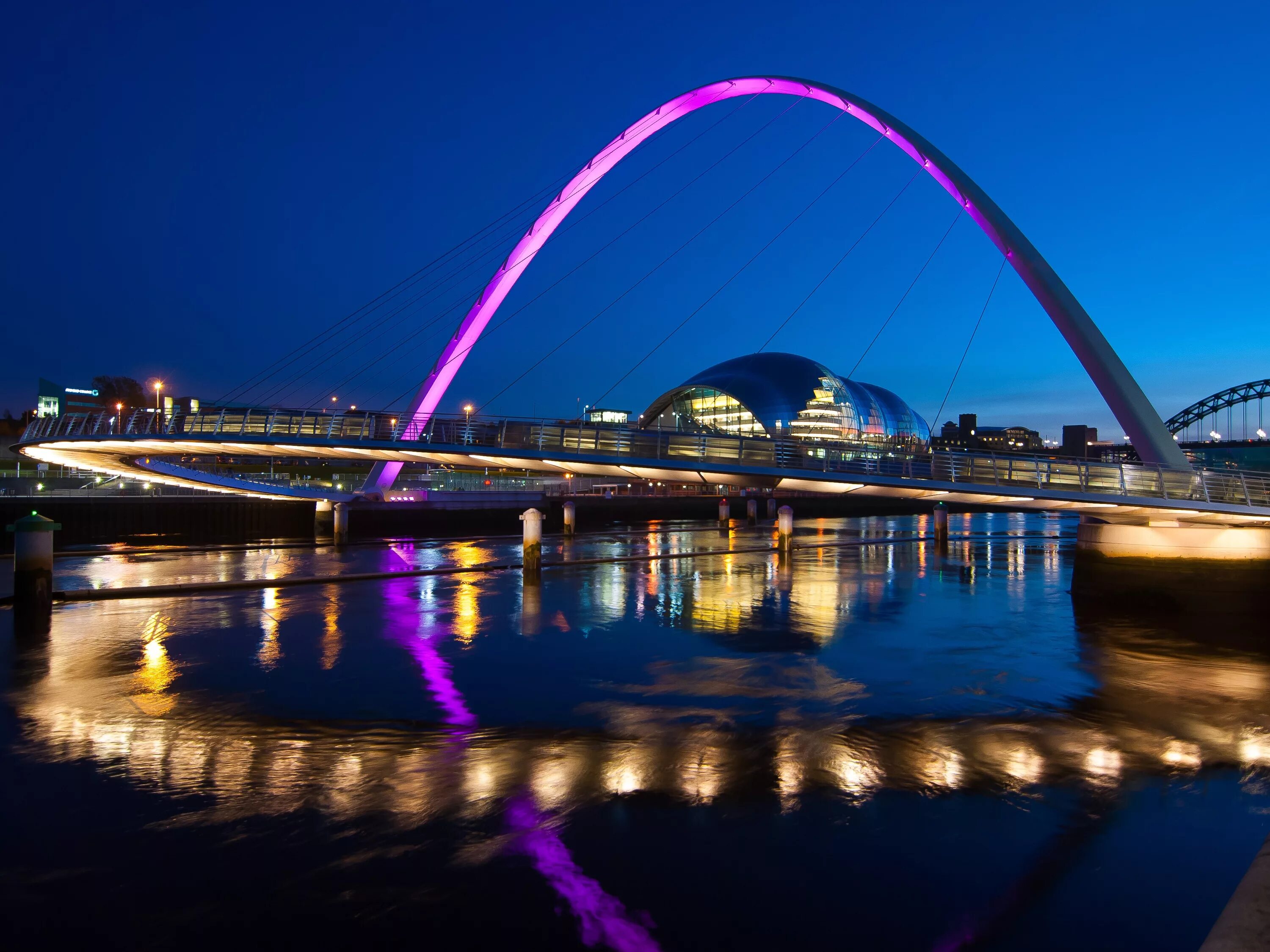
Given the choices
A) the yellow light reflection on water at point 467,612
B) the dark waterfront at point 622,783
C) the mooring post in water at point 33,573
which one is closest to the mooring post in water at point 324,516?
the yellow light reflection on water at point 467,612

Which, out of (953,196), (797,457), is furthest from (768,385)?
(797,457)

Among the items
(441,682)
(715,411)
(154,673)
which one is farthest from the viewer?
(715,411)

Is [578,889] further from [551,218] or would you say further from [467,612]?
[551,218]

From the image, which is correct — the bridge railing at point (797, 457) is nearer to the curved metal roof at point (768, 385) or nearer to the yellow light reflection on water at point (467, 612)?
the yellow light reflection on water at point (467, 612)

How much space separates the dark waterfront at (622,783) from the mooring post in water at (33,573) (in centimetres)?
85

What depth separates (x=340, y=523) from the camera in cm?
3959

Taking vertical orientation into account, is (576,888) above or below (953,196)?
below

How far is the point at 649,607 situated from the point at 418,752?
13.0m

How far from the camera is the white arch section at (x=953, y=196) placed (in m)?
22.8

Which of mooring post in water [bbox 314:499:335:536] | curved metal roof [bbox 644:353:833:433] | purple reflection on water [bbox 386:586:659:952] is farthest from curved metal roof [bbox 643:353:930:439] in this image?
purple reflection on water [bbox 386:586:659:952]

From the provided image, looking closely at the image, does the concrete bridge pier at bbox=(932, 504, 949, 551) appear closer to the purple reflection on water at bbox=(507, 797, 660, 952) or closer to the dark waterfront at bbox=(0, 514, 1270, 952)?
the dark waterfront at bbox=(0, 514, 1270, 952)

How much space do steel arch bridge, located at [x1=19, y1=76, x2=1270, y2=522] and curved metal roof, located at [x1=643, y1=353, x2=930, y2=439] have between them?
62554 millimetres

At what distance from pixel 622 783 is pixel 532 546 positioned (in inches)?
735

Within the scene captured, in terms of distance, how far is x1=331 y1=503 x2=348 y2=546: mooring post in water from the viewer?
38.9 metres
